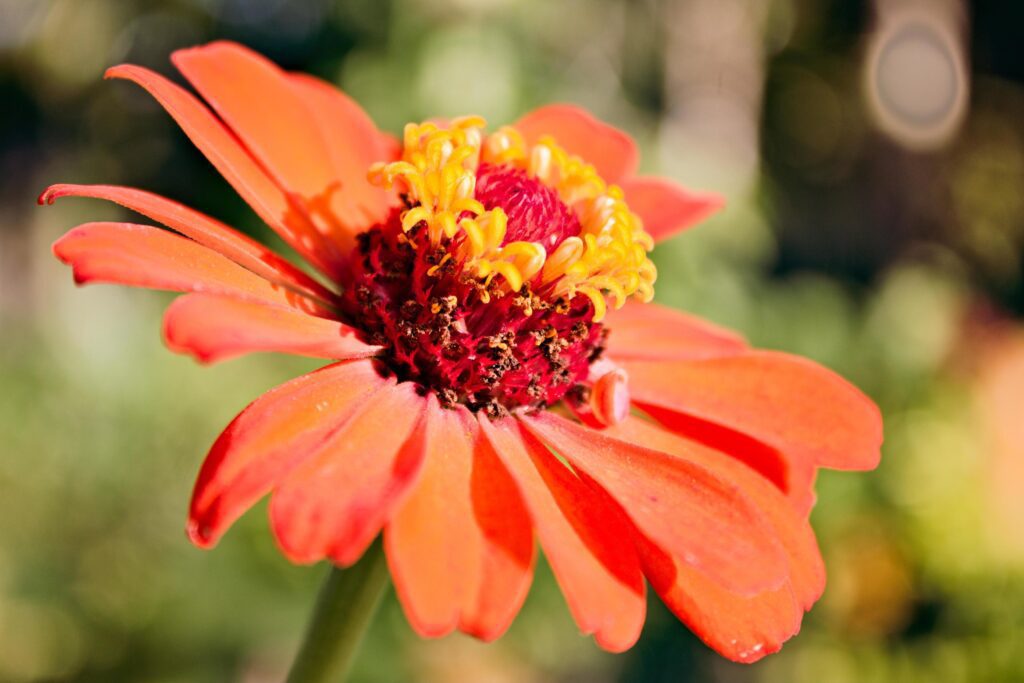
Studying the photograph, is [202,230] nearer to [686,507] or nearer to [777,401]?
[686,507]

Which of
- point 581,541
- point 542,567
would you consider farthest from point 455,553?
point 542,567

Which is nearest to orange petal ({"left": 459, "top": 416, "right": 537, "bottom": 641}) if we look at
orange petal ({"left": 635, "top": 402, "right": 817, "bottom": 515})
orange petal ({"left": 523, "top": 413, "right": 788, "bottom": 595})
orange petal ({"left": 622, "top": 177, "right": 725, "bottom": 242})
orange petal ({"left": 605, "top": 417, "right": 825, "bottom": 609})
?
orange petal ({"left": 523, "top": 413, "right": 788, "bottom": 595})

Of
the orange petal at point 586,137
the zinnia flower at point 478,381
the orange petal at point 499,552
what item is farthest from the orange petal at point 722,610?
the orange petal at point 586,137

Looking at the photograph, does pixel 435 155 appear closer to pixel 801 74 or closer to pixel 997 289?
pixel 997 289

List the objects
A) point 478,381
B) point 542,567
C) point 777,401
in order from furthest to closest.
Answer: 1. point 542,567
2. point 777,401
3. point 478,381

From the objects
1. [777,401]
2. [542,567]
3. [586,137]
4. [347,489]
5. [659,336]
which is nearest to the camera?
[347,489]

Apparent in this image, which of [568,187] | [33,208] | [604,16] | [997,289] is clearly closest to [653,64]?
[604,16]

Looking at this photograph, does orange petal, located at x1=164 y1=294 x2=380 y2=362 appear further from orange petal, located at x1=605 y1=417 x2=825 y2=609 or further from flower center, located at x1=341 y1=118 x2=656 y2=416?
orange petal, located at x1=605 y1=417 x2=825 y2=609
